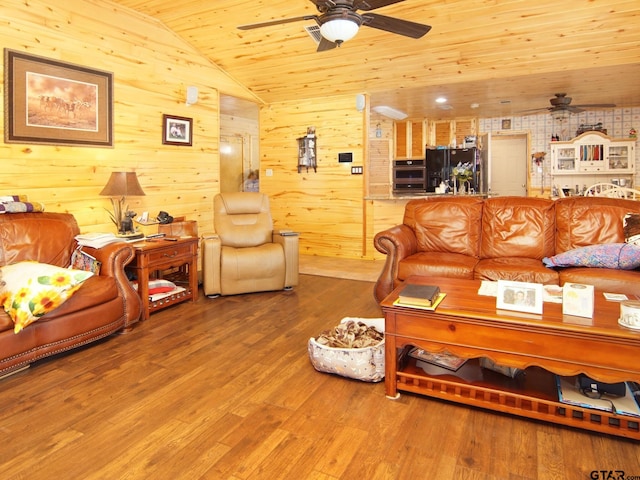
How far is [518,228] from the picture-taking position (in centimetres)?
355

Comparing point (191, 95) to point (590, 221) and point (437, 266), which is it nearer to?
point (437, 266)

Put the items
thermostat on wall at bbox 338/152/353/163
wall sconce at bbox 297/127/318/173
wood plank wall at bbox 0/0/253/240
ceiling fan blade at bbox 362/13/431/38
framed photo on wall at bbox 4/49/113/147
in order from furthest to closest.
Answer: wall sconce at bbox 297/127/318/173, thermostat on wall at bbox 338/152/353/163, wood plank wall at bbox 0/0/253/240, framed photo on wall at bbox 4/49/113/147, ceiling fan blade at bbox 362/13/431/38

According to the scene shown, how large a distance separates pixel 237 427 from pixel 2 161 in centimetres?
290

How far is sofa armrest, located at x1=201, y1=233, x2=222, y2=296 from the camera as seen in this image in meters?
3.99

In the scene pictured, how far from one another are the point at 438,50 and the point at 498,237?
229 cm

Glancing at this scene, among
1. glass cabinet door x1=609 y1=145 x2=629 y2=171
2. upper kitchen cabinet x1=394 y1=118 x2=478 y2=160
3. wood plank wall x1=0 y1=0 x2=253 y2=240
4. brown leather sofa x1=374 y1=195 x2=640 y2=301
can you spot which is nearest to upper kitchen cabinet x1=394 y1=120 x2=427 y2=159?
upper kitchen cabinet x1=394 y1=118 x2=478 y2=160

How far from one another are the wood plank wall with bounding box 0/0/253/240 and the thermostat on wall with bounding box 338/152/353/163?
170 centimetres

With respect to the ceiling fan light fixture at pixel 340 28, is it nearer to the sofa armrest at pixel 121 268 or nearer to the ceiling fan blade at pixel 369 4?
the ceiling fan blade at pixel 369 4

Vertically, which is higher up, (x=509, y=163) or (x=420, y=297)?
(x=509, y=163)

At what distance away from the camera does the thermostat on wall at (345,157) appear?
604 centimetres

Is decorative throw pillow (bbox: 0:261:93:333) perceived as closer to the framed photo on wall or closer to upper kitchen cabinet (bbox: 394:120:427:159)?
the framed photo on wall

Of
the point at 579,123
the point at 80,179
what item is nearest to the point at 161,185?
the point at 80,179

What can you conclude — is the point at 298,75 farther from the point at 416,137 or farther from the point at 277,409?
the point at 277,409

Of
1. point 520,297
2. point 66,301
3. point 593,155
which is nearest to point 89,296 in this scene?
point 66,301
